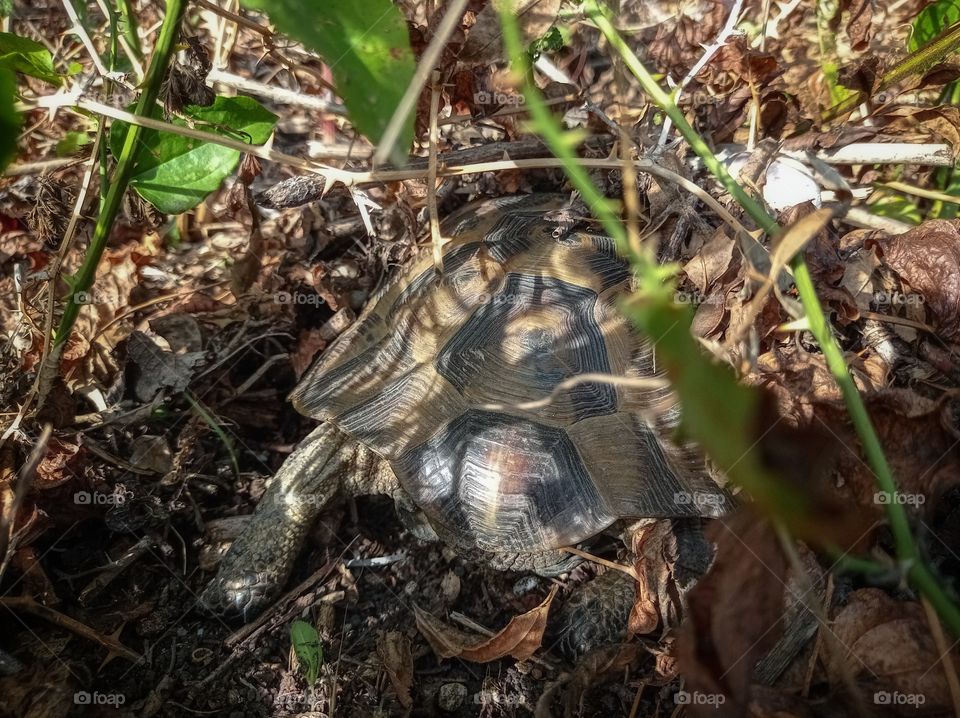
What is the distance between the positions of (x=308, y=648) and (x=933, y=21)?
2.98 meters

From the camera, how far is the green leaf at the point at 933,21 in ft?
7.25

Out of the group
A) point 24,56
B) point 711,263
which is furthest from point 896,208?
point 24,56

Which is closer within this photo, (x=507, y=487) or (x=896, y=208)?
(x=507, y=487)

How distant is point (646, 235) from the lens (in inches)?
85.4

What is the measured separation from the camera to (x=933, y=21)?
2.28m

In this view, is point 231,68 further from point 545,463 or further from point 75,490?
point 545,463

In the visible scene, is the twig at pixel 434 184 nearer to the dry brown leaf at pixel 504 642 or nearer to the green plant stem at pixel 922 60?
the dry brown leaf at pixel 504 642

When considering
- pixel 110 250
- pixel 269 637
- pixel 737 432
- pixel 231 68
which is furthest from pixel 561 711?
pixel 231 68

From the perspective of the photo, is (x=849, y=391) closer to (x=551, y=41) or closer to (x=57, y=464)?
(x=551, y=41)

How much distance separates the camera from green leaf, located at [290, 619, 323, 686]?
195 centimetres

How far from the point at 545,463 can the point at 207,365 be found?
139 cm

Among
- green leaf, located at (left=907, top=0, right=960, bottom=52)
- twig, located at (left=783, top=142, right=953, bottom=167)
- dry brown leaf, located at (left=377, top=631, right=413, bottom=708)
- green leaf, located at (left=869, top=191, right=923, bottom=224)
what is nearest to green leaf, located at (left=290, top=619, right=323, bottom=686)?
dry brown leaf, located at (left=377, top=631, right=413, bottom=708)

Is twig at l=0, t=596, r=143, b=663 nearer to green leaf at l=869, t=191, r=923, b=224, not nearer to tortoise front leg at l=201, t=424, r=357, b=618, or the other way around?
tortoise front leg at l=201, t=424, r=357, b=618

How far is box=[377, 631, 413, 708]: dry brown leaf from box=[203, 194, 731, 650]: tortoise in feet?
1.10
